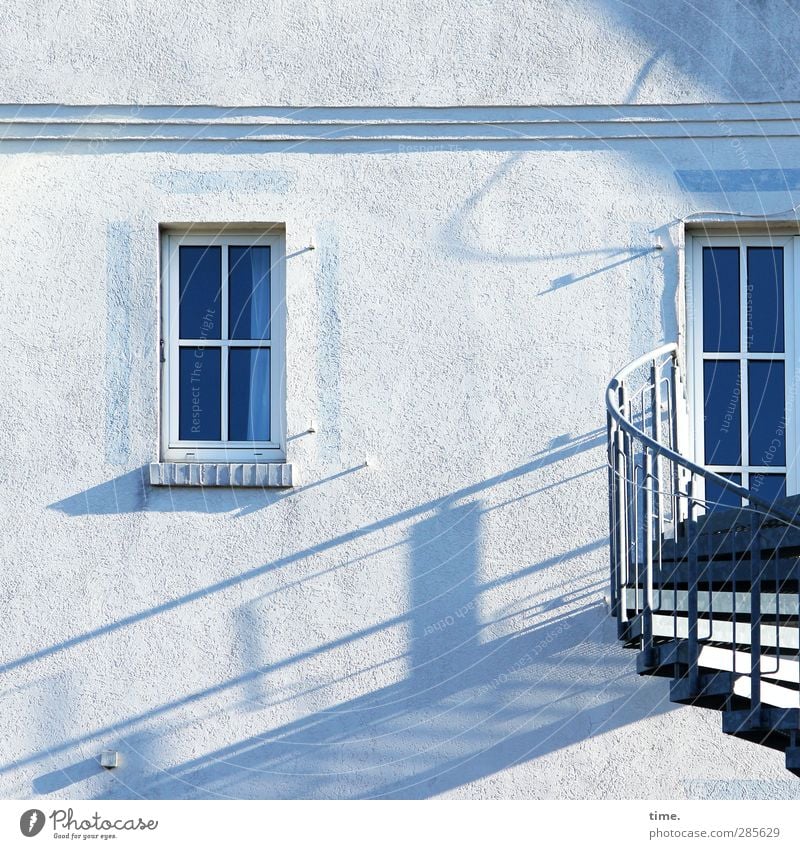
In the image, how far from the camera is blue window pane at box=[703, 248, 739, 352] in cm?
755

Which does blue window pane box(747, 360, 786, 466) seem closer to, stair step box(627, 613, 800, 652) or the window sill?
stair step box(627, 613, 800, 652)

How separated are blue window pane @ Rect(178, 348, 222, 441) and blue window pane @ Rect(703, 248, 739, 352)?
260cm

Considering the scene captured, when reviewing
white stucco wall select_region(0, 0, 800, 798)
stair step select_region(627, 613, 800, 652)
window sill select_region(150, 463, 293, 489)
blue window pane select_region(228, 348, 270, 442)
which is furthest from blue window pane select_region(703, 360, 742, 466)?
blue window pane select_region(228, 348, 270, 442)

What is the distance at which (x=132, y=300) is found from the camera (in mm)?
7375

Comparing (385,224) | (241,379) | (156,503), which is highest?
(385,224)

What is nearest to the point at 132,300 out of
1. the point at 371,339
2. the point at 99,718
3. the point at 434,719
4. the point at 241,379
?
the point at 241,379

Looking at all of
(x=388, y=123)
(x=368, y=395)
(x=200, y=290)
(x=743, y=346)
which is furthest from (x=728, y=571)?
(x=200, y=290)

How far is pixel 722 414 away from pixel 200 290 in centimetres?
284

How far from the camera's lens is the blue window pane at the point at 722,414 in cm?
748

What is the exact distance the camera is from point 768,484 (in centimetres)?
746

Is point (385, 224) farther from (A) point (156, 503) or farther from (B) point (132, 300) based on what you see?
(A) point (156, 503)

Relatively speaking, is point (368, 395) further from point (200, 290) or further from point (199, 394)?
point (200, 290)
